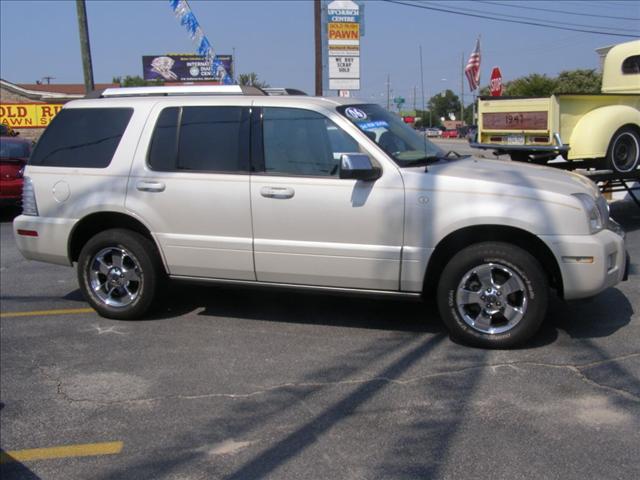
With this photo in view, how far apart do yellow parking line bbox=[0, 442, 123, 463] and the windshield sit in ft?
8.98

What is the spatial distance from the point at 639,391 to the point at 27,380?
3.99 m

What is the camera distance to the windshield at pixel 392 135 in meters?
5.05

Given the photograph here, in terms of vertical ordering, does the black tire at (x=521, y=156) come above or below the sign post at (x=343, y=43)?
below

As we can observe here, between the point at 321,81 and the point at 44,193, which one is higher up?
the point at 321,81

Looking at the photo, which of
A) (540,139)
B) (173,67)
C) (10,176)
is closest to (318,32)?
(10,176)

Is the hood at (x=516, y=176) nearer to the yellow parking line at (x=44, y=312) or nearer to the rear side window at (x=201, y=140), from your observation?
the rear side window at (x=201, y=140)

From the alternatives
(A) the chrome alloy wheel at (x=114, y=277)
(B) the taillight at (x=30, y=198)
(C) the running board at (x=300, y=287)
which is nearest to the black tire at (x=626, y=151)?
(C) the running board at (x=300, y=287)

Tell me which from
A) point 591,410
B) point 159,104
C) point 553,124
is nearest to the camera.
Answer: point 591,410

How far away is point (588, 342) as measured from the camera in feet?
16.3

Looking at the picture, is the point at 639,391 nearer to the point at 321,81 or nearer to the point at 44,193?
the point at 44,193

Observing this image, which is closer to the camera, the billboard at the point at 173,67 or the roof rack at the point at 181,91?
the roof rack at the point at 181,91

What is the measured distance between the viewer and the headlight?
461 cm

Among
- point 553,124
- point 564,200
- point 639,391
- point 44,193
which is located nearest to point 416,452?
point 639,391

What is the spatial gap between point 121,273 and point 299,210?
5.93 feet
